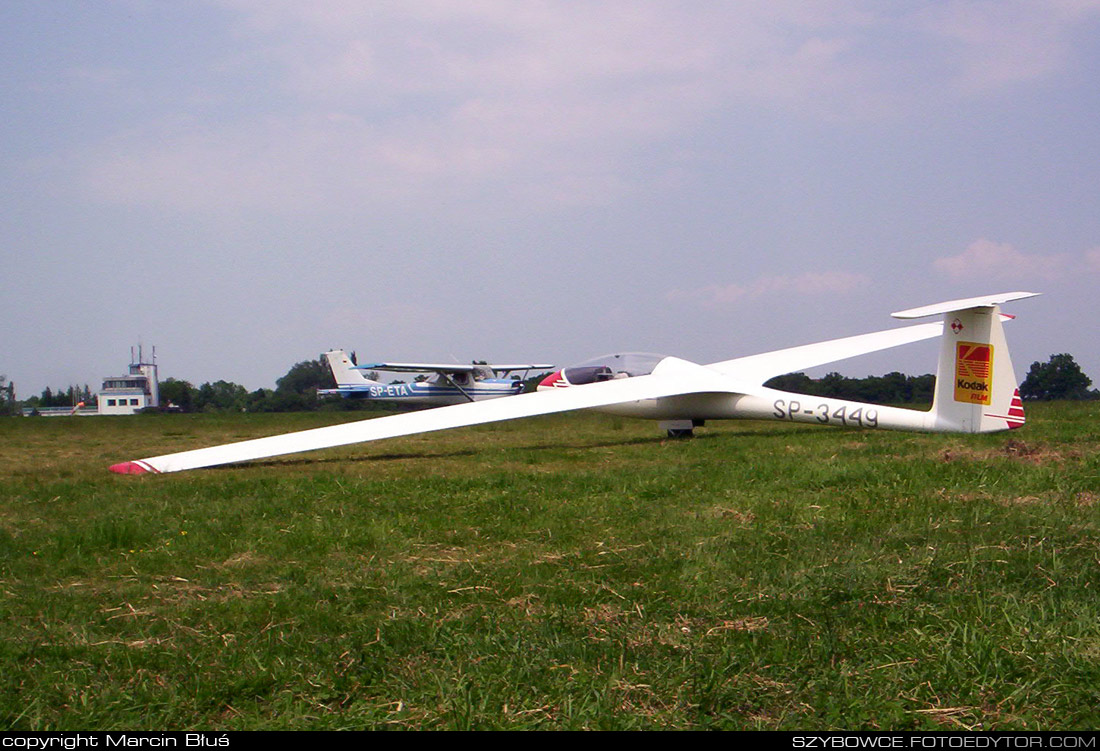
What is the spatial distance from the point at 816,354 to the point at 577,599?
483 inches

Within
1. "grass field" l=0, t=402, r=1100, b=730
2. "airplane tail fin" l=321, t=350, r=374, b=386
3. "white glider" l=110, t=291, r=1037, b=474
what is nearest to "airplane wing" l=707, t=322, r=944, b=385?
"white glider" l=110, t=291, r=1037, b=474

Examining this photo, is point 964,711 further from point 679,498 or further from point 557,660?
point 679,498

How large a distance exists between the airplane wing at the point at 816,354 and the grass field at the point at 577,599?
6657mm

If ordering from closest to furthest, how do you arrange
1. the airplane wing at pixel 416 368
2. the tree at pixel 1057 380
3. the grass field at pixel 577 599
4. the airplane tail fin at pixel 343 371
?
the grass field at pixel 577 599
the tree at pixel 1057 380
the airplane wing at pixel 416 368
the airplane tail fin at pixel 343 371

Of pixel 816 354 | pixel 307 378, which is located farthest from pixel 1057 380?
pixel 307 378

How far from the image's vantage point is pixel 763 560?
4.70 meters

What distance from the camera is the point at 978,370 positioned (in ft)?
31.3

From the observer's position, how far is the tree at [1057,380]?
23672 mm

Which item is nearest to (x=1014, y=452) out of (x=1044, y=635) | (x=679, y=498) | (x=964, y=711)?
(x=679, y=498)

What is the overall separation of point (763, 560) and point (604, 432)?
10.8m

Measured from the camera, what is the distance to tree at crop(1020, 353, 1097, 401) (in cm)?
2367

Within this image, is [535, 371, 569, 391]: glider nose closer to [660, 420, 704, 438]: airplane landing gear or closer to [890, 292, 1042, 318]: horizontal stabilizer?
[660, 420, 704, 438]: airplane landing gear

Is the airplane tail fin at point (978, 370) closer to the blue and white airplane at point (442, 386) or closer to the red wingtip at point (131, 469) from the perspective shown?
the red wingtip at point (131, 469)

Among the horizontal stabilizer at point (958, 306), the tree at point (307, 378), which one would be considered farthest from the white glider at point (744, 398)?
the tree at point (307, 378)
